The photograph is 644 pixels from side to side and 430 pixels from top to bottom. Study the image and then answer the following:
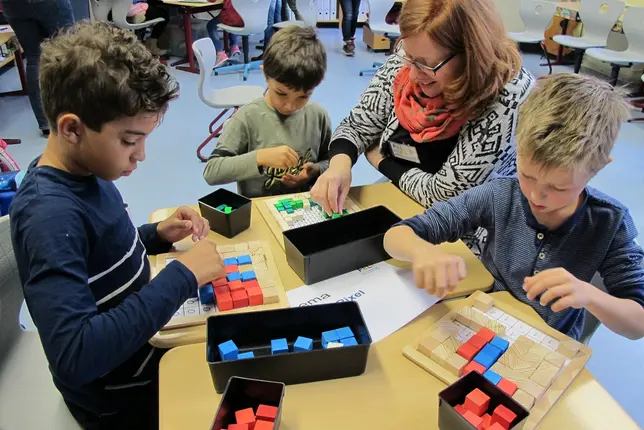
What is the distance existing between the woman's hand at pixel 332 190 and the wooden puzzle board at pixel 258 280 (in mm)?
220

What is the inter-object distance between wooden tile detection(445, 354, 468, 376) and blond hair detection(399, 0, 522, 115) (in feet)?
2.40

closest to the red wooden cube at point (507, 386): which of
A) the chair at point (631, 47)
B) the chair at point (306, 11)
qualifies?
the chair at point (631, 47)

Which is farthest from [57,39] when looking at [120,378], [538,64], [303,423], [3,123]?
[538,64]

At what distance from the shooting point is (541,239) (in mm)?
1124

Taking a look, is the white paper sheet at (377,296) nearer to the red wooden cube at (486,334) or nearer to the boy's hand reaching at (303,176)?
the red wooden cube at (486,334)

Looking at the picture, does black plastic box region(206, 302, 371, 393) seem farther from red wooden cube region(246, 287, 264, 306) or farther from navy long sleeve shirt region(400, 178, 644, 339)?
navy long sleeve shirt region(400, 178, 644, 339)

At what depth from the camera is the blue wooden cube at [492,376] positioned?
83 centimetres

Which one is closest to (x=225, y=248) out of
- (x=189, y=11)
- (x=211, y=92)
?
(x=211, y=92)

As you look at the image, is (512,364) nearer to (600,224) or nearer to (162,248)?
(600,224)

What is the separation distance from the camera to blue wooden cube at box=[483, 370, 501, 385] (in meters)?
0.83

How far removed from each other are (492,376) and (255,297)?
457 millimetres

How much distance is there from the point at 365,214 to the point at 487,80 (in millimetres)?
488

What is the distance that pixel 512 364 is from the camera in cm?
87

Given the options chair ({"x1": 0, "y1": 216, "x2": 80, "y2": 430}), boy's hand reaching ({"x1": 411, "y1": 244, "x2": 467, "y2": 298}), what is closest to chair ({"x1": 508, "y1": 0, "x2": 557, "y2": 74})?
boy's hand reaching ({"x1": 411, "y1": 244, "x2": 467, "y2": 298})
